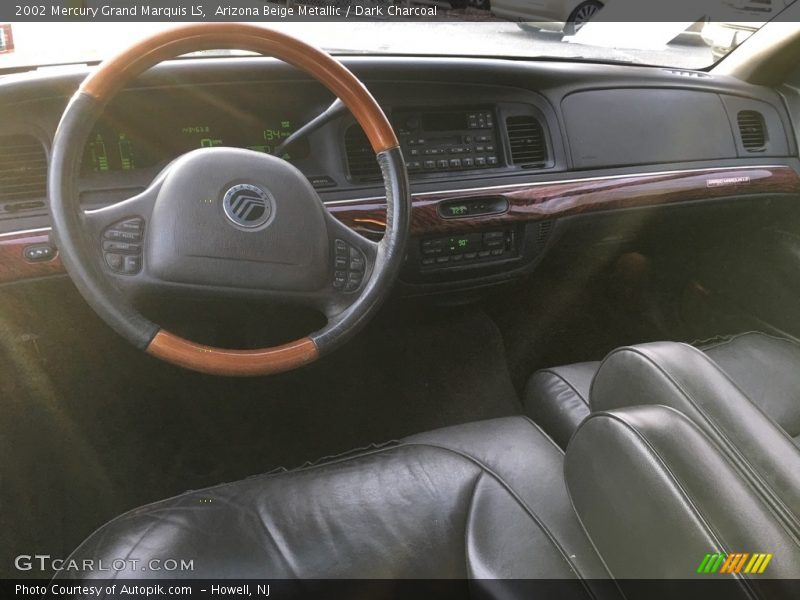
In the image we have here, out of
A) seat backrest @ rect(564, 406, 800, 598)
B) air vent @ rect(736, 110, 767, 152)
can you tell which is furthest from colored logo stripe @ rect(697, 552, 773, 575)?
air vent @ rect(736, 110, 767, 152)

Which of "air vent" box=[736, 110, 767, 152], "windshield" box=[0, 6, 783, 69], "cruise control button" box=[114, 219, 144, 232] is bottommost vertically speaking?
"cruise control button" box=[114, 219, 144, 232]

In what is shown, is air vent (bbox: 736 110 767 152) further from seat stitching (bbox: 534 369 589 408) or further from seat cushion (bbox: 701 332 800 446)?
seat stitching (bbox: 534 369 589 408)

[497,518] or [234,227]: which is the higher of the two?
[234,227]

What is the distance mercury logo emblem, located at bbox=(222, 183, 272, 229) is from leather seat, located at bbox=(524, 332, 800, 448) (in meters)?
0.72

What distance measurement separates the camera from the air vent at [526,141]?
198 cm

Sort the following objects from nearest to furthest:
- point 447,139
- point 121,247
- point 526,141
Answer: point 121,247
point 447,139
point 526,141

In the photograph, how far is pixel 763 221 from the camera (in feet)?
8.20

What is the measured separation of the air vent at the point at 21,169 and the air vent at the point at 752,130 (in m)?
2.03


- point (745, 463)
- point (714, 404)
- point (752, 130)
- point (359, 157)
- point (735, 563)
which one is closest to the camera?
point (735, 563)

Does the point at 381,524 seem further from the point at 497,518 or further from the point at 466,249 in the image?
the point at 466,249

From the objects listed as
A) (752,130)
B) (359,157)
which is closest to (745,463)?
(359,157)

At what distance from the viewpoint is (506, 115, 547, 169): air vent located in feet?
6.48

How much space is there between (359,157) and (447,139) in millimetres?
251

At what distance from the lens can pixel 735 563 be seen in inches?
32.2
